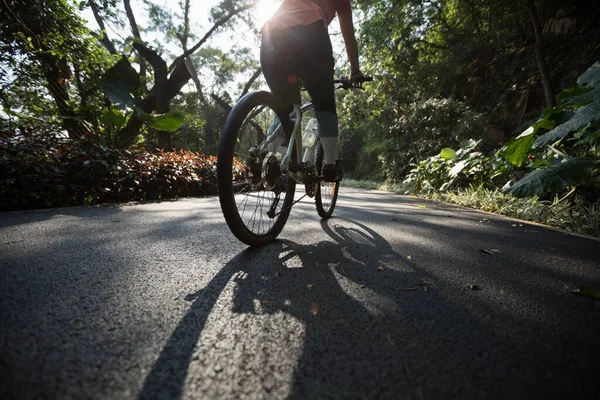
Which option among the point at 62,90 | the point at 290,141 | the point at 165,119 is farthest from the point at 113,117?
the point at 290,141

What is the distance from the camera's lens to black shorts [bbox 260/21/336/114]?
149cm

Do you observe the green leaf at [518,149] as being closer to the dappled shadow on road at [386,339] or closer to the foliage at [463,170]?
the foliage at [463,170]

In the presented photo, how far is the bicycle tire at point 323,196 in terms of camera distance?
2258mm

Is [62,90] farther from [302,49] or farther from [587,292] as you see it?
[587,292]

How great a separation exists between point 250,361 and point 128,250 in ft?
3.76

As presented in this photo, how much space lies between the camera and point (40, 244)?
1.41 metres

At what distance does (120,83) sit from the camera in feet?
17.3

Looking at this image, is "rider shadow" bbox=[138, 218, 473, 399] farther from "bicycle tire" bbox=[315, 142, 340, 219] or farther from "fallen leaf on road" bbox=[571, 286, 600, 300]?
"bicycle tire" bbox=[315, 142, 340, 219]

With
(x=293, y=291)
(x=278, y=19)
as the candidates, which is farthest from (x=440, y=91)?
(x=293, y=291)

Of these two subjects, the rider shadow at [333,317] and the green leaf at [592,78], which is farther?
the green leaf at [592,78]

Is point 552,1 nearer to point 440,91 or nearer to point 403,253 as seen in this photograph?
point 440,91

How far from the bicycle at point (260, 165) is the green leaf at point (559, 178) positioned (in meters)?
1.56

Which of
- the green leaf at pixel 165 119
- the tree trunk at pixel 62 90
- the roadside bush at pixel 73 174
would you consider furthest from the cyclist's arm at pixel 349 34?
the tree trunk at pixel 62 90

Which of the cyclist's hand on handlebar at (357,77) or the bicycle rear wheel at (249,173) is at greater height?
the cyclist's hand on handlebar at (357,77)
